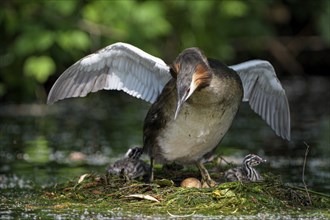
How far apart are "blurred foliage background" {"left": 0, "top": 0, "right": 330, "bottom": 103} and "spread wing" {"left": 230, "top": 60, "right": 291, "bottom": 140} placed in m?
6.94

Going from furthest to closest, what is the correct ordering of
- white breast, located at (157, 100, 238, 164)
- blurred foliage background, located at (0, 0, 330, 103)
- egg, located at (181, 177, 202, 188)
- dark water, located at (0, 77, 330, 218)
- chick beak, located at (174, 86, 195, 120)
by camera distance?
blurred foliage background, located at (0, 0, 330, 103)
dark water, located at (0, 77, 330, 218)
egg, located at (181, 177, 202, 188)
white breast, located at (157, 100, 238, 164)
chick beak, located at (174, 86, 195, 120)

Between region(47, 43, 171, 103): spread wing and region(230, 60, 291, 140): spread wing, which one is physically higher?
region(47, 43, 171, 103): spread wing

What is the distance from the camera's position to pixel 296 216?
24.0 ft

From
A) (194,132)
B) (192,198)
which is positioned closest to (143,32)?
(194,132)

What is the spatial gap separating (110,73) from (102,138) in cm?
401

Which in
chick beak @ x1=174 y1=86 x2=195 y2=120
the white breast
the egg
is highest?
chick beak @ x1=174 y1=86 x2=195 y2=120

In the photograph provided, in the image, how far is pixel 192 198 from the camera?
766 centimetres

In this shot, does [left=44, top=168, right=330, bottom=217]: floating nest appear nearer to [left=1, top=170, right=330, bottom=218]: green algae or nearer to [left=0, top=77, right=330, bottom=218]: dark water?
[left=1, top=170, right=330, bottom=218]: green algae

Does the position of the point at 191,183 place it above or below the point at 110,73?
below

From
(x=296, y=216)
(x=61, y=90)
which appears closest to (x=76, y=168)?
(x=61, y=90)

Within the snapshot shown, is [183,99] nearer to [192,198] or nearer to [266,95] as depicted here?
[192,198]

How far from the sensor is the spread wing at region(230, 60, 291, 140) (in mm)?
9117

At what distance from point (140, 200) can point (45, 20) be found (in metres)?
9.33

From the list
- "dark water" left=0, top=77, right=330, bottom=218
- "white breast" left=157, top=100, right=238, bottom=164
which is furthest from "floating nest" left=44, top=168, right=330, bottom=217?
"dark water" left=0, top=77, right=330, bottom=218
